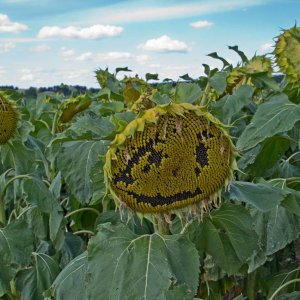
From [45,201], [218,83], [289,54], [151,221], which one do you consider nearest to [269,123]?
[289,54]

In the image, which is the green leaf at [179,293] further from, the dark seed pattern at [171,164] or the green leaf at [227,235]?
the green leaf at [227,235]

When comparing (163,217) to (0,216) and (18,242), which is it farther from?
(0,216)

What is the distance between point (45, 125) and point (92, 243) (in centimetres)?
228

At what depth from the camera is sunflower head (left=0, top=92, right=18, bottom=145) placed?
258 centimetres

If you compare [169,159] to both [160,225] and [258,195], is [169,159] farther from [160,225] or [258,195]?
[258,195]

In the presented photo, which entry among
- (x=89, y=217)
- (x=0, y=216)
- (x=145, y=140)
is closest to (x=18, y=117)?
(x=0, y=216)

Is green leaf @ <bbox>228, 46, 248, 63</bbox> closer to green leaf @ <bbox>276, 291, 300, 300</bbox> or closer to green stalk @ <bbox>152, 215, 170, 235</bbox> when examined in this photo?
green leaf @ <bbox>276, 291, 300, 300</bbox>

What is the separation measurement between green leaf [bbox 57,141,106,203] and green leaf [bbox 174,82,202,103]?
503mm

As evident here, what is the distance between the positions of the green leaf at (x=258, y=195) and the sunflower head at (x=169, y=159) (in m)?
0.18

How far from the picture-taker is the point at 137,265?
169 cm

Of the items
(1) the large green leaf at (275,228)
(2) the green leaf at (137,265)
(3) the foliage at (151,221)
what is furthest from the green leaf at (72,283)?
(1) the large green leaf at (275,228)

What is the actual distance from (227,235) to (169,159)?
18.3 inches

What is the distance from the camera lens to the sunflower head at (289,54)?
2223 millimetres

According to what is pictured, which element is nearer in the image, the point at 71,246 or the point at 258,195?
the point at 258,195
